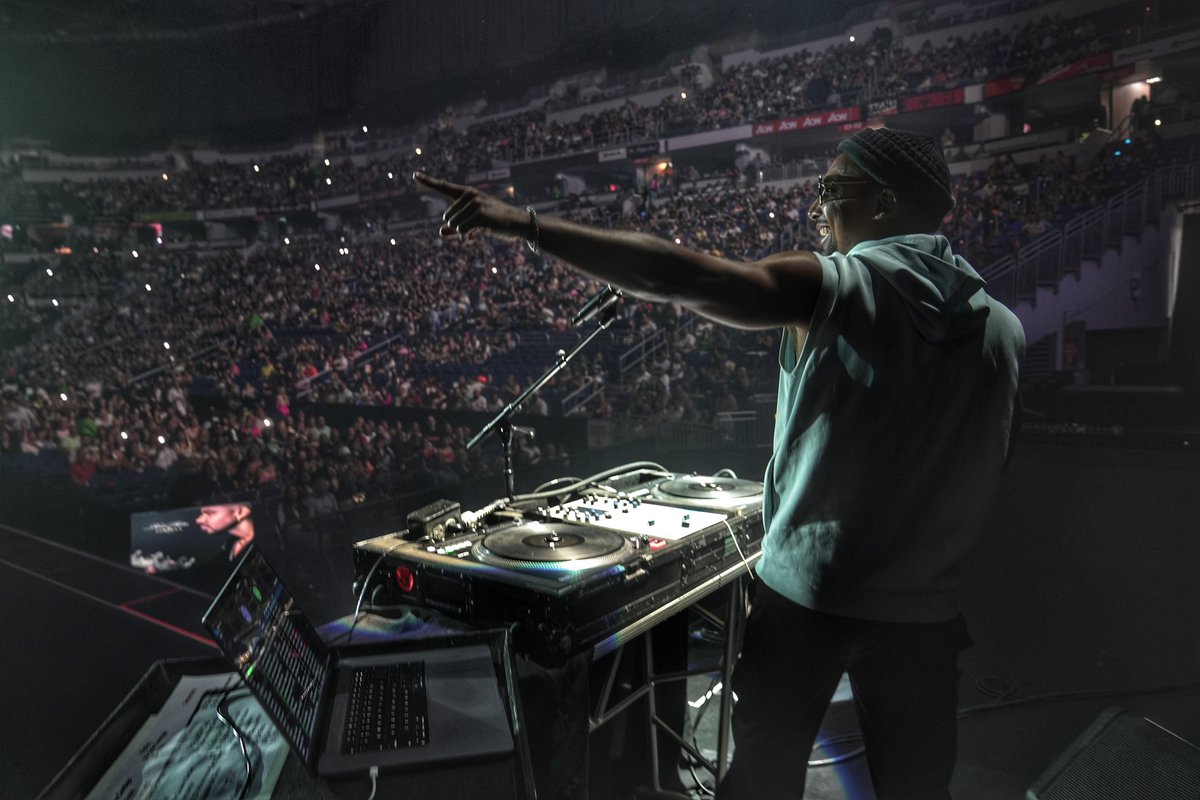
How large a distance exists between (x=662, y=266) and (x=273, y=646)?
81 centimetres

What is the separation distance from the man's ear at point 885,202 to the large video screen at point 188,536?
14.7 feet

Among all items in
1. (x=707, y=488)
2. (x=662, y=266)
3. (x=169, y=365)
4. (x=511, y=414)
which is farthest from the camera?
(x=169, y=365)

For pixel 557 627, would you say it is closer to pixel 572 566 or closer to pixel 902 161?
pixel 572 566

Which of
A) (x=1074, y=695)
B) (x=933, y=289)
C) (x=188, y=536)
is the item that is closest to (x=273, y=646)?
(x=933, y=289)

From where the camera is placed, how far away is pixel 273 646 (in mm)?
1019

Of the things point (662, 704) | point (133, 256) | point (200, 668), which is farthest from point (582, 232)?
point (133, 256)

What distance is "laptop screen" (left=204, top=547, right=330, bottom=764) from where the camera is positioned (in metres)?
0.88

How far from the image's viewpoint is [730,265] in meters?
0.88

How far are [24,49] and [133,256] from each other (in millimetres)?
3122

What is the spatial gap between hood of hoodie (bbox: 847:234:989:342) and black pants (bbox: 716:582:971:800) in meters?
0.46

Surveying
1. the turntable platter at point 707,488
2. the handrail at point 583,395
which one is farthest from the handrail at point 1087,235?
the turntable platter at point 707,488

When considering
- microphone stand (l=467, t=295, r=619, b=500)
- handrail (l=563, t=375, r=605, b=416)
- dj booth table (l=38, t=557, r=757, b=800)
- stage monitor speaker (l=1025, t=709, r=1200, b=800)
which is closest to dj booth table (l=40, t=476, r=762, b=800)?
dj booth table (l=38, t=557, r=757, b=800)

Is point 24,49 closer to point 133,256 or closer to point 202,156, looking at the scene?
point 133,256

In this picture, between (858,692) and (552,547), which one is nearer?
(858,692)
